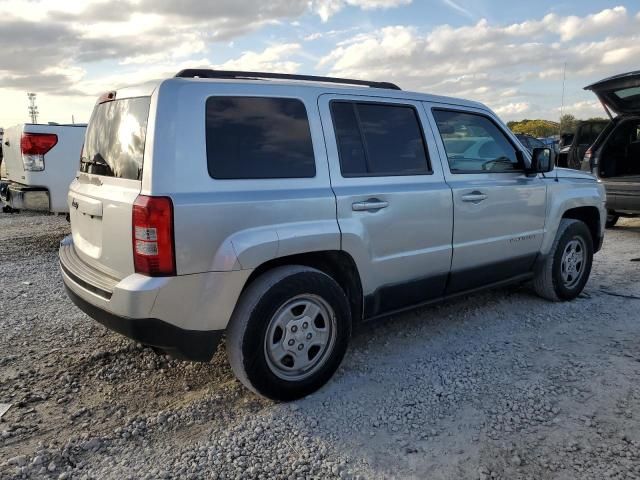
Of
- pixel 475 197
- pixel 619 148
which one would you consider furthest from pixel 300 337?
pixel 619 148

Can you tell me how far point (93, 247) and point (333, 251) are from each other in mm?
1420

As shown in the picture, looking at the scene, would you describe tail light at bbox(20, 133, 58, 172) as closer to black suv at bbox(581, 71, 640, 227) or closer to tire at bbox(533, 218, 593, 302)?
tire at bbox(533, 218, 593, 302)

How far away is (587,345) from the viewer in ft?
13.0

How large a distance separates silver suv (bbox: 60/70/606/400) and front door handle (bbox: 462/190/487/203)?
12 millimetres

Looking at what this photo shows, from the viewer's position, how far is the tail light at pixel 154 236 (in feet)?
8.61

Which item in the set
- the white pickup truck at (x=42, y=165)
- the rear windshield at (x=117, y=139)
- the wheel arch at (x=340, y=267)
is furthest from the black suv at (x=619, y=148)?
the white pickup truck at (x=42, y=165)

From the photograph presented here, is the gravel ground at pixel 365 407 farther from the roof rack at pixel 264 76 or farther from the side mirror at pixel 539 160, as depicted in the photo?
the roof rack at pixel 264 76

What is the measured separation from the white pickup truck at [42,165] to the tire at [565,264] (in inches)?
221

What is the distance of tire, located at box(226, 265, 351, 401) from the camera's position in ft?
9.61

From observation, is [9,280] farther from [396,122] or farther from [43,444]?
[396,122]

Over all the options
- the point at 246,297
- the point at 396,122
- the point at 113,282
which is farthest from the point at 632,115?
the point at 113,282

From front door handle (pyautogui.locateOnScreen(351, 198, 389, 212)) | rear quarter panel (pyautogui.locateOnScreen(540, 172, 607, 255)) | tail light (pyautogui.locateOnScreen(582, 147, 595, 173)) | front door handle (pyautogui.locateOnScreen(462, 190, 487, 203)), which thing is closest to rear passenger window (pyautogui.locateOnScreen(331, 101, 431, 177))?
front door handle (pyautogui.locateOnScreen(351, 198, 389, 212))

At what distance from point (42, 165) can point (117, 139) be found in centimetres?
428

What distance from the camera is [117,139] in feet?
10.2
